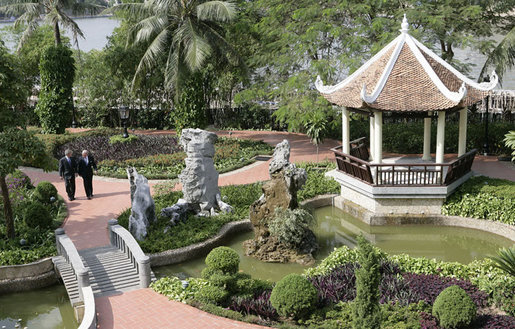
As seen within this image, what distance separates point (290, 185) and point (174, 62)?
11954 mm

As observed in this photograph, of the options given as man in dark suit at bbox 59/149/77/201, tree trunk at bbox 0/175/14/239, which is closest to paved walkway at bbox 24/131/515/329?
man in dark suit at bbox 59/149/77/201

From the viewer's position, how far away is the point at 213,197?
16516mm

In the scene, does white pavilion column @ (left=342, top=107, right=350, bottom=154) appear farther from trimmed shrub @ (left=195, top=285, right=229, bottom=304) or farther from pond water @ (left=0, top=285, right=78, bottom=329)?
pond water @ (left=0, top=285, right=78, bottom=329)

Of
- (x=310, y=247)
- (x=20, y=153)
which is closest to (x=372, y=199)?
(x=310, y=247)

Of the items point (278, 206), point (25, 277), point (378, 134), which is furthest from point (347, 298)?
point (378, 134)

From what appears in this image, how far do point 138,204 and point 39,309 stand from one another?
11.9ft

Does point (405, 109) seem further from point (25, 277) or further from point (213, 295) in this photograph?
point (25, 277)

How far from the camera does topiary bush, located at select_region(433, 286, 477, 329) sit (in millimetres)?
9961

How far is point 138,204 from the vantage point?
48.8 feet

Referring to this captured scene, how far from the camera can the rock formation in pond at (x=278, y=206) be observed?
14273 millimetres

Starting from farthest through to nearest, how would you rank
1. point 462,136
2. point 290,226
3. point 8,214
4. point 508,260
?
point 462,136 → point 8,214 → point 290,226 → point 508,260

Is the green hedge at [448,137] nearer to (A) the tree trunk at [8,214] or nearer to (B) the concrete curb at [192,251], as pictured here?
(B) the concrete curb at [192,251]

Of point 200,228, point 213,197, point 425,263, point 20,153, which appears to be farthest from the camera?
point 213,197

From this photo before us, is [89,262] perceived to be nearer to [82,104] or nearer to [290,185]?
[290,185]
